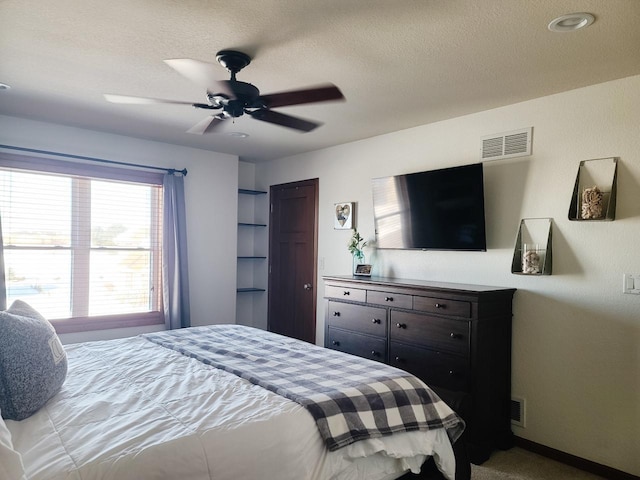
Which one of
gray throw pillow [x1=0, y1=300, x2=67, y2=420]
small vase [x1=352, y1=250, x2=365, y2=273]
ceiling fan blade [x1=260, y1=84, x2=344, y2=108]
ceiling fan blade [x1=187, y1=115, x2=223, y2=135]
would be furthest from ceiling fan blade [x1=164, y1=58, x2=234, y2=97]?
small vase [x1=352, y1=250, x2=365, y2=273]

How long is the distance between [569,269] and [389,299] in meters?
1.27

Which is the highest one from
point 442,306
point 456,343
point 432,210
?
point 432,210

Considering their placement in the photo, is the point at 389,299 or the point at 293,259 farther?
the point at 293,259

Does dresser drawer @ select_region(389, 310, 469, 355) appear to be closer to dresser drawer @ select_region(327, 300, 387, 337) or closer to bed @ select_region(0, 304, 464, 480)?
dresser drawer @ select_region(327, 300, 387, 337)

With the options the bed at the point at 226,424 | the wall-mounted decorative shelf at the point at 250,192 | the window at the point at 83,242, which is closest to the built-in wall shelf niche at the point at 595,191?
the bed at the point at 226,424

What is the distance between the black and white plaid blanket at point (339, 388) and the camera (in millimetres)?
1819

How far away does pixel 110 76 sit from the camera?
294cm

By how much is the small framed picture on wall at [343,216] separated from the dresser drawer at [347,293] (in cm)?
86

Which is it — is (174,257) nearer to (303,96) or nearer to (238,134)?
(238,134)

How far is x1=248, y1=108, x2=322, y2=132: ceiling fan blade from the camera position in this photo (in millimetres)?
2686

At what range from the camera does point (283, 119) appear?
2.78 meters

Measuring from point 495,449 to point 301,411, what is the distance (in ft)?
6.89

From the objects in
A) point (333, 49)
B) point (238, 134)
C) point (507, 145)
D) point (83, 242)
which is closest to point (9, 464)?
point (333, 49)

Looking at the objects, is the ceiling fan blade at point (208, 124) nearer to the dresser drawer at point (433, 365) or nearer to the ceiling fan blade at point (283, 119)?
the ceiling fan blade at point (283, 119)
